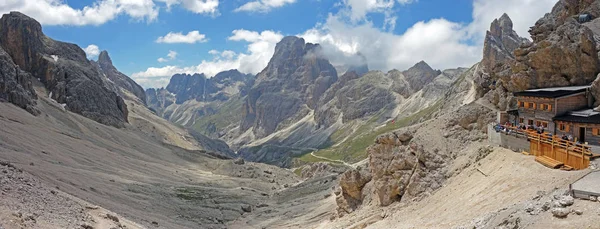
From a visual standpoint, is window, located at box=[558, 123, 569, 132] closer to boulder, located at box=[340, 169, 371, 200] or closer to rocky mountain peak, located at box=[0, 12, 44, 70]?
boulder, located at box=[340, 169, 371, 200]

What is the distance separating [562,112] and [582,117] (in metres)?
2.41

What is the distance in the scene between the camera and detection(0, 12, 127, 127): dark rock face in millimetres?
138875

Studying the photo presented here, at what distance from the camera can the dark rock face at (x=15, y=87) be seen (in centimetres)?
9812

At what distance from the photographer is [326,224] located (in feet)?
158

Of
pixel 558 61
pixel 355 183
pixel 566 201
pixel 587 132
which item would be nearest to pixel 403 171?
pixel 355 183

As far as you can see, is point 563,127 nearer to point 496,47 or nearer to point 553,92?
point 553,92

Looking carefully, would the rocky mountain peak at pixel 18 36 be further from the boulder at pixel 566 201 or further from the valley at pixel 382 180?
the boulder at pixel 566 201

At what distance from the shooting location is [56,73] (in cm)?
14525

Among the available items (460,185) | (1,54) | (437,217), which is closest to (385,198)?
(460,185)

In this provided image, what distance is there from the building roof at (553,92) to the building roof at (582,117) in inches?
68.9

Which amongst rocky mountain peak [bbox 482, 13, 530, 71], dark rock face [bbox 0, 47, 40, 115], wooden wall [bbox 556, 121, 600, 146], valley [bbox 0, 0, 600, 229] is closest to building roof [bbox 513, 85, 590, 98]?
valley [bbox 0, 0, 600, 229]

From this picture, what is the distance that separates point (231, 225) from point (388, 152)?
2689 centimetres

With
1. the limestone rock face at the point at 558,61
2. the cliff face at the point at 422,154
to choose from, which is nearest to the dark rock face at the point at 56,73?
the cliff face at the point at 422,154

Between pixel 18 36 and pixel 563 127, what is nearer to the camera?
pixel 563 127
